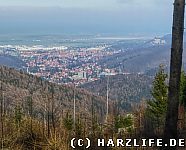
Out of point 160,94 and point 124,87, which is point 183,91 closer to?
point 160,94

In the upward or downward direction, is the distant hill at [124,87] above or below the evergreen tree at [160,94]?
below

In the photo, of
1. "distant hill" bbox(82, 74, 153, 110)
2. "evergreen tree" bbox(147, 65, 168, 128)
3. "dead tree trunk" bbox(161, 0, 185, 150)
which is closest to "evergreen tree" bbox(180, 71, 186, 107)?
"evergreen tree" bbox(147, 65, 168, 128)

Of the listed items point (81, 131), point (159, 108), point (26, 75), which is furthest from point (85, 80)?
point (81, 131)

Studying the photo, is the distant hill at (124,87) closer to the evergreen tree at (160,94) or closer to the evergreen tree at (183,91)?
the evergreen tree at (160,94)

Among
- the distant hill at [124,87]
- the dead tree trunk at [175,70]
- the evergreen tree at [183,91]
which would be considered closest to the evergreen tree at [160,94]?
the evergreen tree at [183,91]

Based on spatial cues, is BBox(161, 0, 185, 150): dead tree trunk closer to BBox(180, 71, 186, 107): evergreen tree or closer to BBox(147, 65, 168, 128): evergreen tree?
BBox(180, 71, 186, 107): evergreen tree

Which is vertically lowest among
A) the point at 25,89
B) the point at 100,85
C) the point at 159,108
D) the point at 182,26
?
the point at 100,85

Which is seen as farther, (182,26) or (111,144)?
(111,144)

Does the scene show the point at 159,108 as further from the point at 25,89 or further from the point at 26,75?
the point at 26,75
